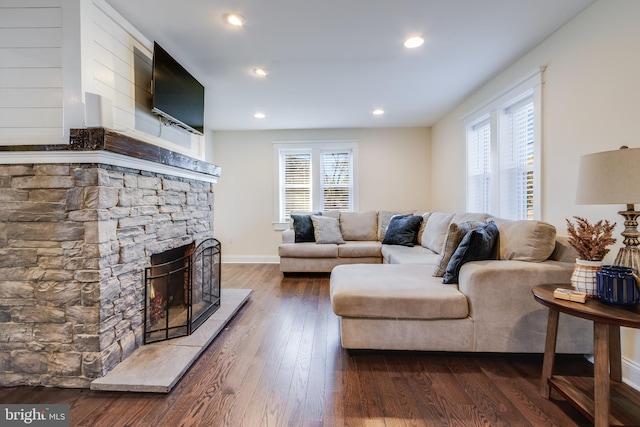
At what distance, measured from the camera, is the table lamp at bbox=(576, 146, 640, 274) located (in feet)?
4.35

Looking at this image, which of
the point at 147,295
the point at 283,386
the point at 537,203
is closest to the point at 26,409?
the point at 147,295

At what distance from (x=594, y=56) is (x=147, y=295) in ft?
11.8

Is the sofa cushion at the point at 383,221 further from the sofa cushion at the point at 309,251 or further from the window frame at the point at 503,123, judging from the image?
the window frame at the point at 503,123

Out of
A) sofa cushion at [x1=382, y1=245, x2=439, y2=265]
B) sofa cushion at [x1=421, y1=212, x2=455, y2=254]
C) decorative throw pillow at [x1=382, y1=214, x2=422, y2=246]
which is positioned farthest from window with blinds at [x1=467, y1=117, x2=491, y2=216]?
sofa cushion at [x1=382, y1=245, x2=439, y2=265]

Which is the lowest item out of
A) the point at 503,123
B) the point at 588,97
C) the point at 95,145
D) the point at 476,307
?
the point at 476,307

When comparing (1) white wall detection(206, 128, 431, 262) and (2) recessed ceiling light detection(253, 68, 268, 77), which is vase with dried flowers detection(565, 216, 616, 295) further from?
(1) white wall detection(206, 128, 431, 262)

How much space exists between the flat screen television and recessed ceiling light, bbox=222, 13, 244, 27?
576 millimetres

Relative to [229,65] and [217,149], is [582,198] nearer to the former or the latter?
[229,65]

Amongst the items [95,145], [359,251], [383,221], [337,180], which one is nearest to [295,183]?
[337,180]

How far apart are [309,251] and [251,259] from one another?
5.13 ft

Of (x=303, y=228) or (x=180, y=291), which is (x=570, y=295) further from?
(x=303, y=228)

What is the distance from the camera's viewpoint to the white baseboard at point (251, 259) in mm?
5285

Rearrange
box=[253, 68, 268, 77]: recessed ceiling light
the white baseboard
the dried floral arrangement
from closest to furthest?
the dried floral arrangement < box=[253, 68, 268, 77]: recessed ceiling light < the white baseboard

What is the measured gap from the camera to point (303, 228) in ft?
14.8
